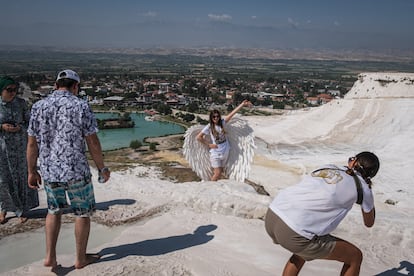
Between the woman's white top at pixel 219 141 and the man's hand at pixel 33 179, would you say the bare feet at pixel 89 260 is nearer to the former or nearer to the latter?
the man's hand at pixel 33 179

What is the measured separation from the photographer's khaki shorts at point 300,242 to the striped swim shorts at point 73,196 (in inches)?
56.8

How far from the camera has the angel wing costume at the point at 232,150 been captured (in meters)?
6.25

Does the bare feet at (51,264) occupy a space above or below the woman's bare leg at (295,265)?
below

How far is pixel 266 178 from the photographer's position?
1038 cm

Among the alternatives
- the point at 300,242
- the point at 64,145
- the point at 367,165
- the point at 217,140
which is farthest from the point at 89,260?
the point at 217,140

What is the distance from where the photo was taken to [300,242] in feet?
8.30

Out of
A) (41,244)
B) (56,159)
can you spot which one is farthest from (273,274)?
(41,244)

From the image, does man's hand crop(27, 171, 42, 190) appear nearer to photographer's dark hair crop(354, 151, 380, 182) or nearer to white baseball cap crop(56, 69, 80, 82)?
white baseball cap crop(56, 69, 80, 82)

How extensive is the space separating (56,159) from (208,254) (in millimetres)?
1663

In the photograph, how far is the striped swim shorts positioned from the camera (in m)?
3.07

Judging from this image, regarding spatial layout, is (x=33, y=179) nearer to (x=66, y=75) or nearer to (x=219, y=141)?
(x=66, y=75)

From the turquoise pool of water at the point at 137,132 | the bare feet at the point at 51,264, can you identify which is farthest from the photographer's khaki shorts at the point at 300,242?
the turquoise pool of water at the point at 137,132

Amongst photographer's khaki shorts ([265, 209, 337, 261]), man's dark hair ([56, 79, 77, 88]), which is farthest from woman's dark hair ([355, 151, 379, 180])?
man's dark hair ([56, 79, 77, 88])

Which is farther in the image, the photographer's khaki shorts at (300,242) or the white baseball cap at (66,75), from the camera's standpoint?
the white baseball cap at (66,75)
